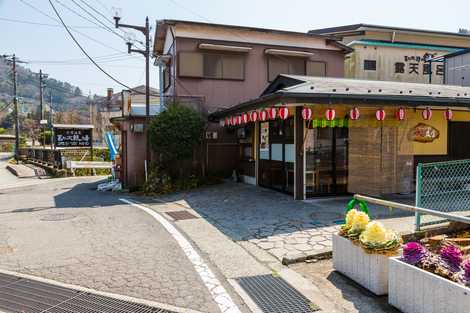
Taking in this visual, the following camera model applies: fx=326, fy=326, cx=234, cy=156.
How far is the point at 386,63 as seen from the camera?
2227cm

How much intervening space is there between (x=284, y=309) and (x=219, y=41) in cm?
1434

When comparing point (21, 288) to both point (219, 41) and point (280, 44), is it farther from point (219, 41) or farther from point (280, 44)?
point (280, 44)

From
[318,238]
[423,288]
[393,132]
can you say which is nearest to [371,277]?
[423,288]

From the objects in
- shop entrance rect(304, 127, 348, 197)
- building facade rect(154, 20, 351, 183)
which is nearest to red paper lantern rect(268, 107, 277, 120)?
shop entrance rect(304, 127, 348, 197)

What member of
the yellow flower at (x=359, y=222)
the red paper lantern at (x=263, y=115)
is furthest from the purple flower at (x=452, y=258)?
the red paper lantern at (x=263, y=115)

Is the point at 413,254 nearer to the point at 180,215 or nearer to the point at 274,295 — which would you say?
the point at 274,295

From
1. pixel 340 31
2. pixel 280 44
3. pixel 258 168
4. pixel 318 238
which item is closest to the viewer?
pixel 318 238

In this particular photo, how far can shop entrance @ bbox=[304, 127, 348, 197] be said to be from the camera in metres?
9.48

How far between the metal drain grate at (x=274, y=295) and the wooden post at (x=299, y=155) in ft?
16.3

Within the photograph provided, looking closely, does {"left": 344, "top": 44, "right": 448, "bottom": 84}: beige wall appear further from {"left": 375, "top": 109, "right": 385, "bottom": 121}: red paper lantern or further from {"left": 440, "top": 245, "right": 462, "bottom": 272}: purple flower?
{"left": 440, "top": 245, "right": 462, "bottom": 272}: purple flower

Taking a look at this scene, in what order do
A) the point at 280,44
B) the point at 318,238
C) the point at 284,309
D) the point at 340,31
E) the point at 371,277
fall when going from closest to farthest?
1. the point at 284,309
2. the point at 371,277
3. the point at 318,238
4. the point at 280,44
5. the point at 340,31

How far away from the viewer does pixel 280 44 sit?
17.0 m

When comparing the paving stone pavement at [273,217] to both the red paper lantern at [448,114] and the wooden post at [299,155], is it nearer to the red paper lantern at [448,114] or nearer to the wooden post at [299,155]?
the wooden post at [299,155]

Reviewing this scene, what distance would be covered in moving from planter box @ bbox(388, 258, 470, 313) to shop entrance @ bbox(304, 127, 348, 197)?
19.5 feet
